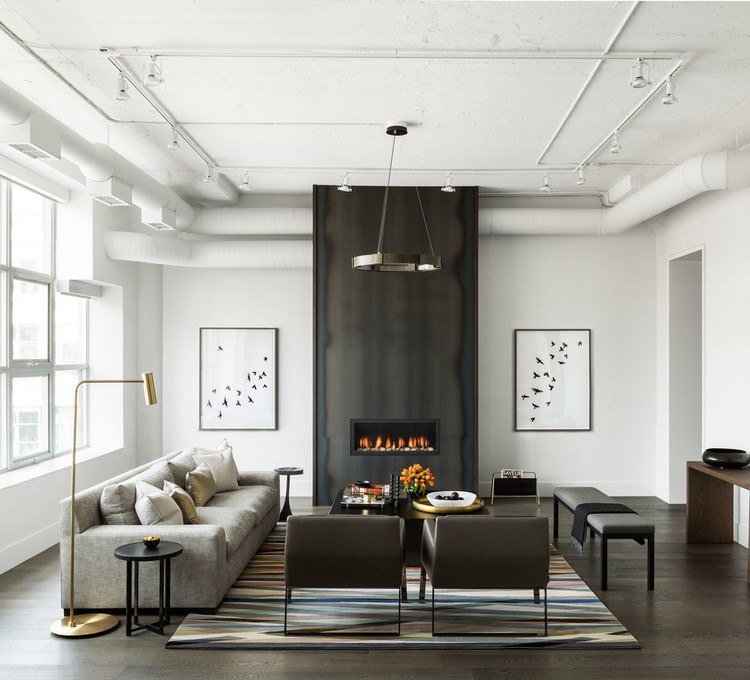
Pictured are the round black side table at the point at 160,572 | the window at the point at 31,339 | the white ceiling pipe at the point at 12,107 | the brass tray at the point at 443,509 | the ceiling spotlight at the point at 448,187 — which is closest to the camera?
the white ceiling pipe at the point at 12,107

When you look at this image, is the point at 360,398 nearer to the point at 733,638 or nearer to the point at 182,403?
the point at 182,403

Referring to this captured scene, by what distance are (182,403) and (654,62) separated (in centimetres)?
603

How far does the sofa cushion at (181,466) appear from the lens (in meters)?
5.45

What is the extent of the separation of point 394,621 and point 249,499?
1906mm

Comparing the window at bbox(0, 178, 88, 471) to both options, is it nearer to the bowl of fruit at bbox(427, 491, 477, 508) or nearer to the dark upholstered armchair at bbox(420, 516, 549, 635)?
the bowl of fruit at bbox(427, 491, 477, 508)

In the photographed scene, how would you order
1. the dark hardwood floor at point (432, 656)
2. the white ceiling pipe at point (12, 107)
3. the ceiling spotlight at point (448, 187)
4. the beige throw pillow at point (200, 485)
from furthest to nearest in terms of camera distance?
the ceiling spotlight at point (448, 187)
the beige throw pillow at point (200, 485)
the white ceiling pipe at point (12, 107)
the dark hardwood floor at point (432, 656)

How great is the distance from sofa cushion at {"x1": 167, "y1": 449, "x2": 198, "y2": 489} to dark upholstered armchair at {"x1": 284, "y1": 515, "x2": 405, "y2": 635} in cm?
185

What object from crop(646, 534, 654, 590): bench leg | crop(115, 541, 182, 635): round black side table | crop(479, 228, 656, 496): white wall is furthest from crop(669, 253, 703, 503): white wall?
crop(115, 541, 182, 635): round black side table

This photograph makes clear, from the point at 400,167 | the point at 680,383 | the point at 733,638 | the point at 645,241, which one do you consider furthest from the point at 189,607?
the point at 645,241

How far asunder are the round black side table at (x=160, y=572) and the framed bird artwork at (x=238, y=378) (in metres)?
3.84

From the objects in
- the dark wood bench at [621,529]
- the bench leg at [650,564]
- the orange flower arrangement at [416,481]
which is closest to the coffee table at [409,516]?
the orange flower arrangement at [416,481]

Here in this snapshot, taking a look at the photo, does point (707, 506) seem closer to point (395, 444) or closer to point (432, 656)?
point (395, 444)

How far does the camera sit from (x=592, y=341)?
7828 millimetres

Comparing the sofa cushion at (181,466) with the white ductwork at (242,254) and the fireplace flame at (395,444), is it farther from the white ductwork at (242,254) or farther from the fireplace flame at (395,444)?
the white ductwork at (242,254)
